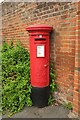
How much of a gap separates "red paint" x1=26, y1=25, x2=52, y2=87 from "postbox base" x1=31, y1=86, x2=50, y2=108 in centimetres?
10

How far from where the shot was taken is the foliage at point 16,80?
4230mm

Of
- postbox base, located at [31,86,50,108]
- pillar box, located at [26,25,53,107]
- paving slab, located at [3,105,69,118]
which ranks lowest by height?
paving slab, located at [3,105,69,118]

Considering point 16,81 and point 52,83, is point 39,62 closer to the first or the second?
point 52,83

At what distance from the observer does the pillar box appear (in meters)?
4.03

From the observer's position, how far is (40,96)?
4184 mm

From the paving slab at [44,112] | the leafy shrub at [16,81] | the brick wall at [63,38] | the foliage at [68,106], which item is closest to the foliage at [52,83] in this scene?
the leafy shrub at [16,81]

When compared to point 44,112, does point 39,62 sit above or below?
above

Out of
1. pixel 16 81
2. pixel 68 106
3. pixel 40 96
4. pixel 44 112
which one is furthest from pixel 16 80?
pixel 68 106

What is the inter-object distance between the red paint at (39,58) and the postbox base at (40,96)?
0.34ft

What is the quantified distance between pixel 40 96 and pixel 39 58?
80cm

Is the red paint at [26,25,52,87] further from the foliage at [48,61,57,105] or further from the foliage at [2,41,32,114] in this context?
the foliage at [2,41,32,114]

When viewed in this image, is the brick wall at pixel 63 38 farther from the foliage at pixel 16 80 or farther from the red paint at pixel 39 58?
the foliage at pixel 16 80

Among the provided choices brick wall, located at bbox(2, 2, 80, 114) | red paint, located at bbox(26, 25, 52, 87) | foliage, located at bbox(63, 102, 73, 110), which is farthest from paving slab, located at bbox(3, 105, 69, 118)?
red paint, located at bbox(26, 25, 52, 87)

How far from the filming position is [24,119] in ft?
12.3
